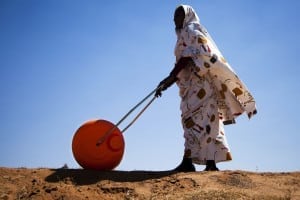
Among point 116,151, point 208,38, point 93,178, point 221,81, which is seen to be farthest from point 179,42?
point 93,178

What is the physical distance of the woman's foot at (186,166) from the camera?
23.8 feet

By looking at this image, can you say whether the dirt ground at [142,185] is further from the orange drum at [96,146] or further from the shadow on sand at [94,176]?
the orange drum at [96,146]

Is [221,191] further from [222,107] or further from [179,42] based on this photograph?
[179,42]

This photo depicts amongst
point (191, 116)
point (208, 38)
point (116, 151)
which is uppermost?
point (208, 38)

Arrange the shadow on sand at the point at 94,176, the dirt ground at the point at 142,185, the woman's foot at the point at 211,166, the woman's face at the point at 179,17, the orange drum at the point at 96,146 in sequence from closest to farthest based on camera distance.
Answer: the dirt ground at the point at 142,185, the shadow on sand at the point at 94,176, the orange drum at the point at 96,146, the woman's foot at the point at 211,166, the woman's face at the point at 179,17

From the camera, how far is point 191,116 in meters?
7.53

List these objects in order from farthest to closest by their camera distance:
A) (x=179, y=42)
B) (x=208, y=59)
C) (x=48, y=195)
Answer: (x=179, y=42)
(x=208, y=59)
(x=48, y=195)

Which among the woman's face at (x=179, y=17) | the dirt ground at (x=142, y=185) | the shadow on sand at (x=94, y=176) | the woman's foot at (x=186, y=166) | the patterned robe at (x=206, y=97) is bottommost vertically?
the dirt ground at (x=142, y=185)

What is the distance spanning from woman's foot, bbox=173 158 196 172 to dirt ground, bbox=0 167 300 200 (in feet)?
1.44

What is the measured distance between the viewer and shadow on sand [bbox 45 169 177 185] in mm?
6206

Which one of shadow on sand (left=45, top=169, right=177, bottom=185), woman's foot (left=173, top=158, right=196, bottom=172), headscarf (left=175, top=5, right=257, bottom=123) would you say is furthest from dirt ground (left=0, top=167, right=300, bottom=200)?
headscarf (left=175, top=5, right=257, bottom=123)

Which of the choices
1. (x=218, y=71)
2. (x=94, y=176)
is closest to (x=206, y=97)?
(x=218, y=71)

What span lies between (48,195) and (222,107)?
370cm

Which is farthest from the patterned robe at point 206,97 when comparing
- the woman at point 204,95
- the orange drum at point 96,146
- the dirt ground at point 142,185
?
the orange drum at point 96,146
